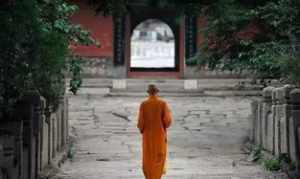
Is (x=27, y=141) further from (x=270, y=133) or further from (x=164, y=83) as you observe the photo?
(x=164, y=83)

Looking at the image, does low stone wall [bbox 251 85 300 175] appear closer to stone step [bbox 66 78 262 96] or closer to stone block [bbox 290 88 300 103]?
stone block [bbox 290 88 300 103]

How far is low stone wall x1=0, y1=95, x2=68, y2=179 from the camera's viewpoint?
6277mm

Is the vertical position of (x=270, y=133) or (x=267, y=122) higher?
(x=267, y=122)

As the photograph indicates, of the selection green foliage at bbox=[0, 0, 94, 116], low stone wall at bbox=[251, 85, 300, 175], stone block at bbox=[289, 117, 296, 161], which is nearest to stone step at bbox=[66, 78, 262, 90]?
low stone wall at bbox=[251, 85, 300, 175]

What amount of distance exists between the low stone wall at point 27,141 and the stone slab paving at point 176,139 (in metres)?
0.72

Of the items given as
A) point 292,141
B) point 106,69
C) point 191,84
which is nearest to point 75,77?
point 292,141

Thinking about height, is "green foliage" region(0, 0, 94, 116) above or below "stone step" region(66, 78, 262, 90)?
above

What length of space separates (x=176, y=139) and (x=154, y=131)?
5799 millimetres

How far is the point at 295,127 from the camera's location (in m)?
8.62

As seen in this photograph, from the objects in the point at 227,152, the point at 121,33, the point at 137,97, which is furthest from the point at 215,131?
the point at 121,33

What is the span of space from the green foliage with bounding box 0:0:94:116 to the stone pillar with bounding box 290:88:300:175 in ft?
11.1

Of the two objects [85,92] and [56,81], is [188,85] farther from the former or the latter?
[56,81]

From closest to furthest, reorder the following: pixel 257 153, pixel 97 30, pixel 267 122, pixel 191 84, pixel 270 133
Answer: pixel 270 133
pixel 267 122
pixel 257 153
pixel 191 84
pixel 97 30

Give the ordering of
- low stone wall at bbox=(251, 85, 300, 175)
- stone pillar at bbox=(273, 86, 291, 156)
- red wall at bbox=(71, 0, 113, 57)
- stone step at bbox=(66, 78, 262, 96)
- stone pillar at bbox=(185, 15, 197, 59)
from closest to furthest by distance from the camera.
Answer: low stone wall at bbox=(251, 85, 300, 175) < stone pillar at bbox=(273, 86, 291, 156) < stone step at bbox=(66, 78, 262, 96) < stone pillar at bbox=(185, 15, 197, 59) < red wall at bbox=(71, 0, 113, 57)
